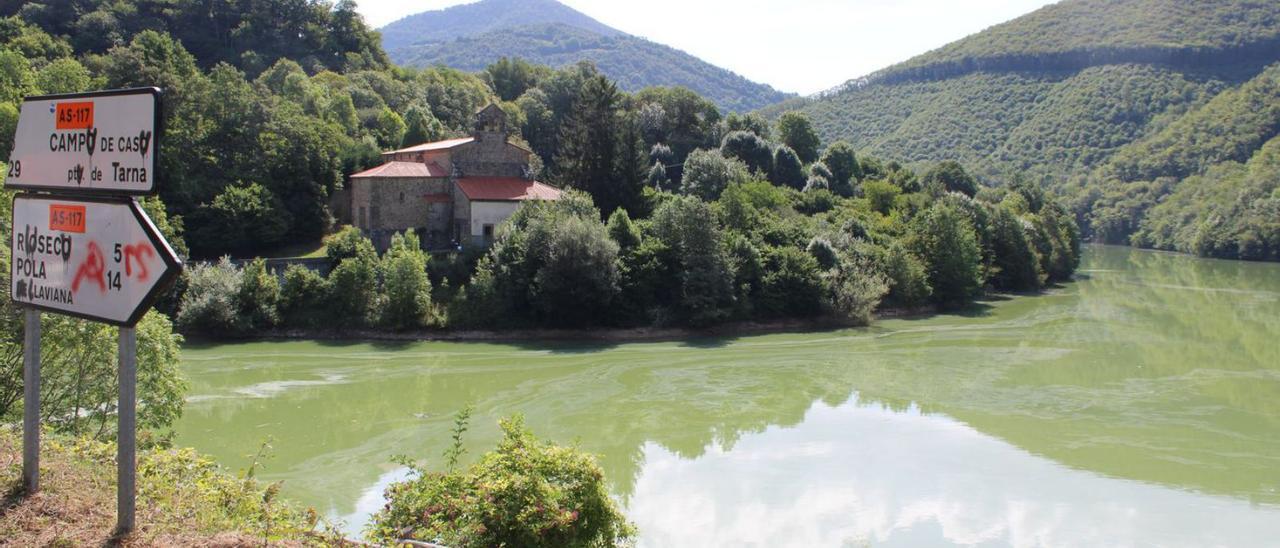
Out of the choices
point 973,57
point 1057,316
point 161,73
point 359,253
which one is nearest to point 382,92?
point 161,73

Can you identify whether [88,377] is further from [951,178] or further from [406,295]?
[951,178]

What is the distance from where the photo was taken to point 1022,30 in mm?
129625

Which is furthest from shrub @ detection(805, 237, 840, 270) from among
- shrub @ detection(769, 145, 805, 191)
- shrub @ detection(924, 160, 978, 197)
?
shrub @ detection(924, 160, 978, 197)

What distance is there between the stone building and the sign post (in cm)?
2885

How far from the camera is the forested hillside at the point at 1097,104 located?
3295 inches

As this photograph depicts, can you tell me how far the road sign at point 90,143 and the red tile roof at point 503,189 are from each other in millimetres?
29553

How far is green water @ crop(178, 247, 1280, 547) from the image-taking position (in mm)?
13266

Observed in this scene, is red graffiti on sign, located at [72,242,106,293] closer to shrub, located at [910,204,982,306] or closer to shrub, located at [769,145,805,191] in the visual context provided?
shrub, located at [910,204,982,306]

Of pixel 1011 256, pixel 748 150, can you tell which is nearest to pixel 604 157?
pixel 748 150

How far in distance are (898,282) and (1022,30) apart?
359ft

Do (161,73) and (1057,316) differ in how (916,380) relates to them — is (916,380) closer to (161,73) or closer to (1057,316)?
(1057,316)

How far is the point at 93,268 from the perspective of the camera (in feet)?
15.7

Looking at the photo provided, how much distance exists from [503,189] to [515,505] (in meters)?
30.3

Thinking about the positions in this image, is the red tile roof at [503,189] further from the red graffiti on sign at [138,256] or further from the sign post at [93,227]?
the red graffiti on sign at [138,256]
